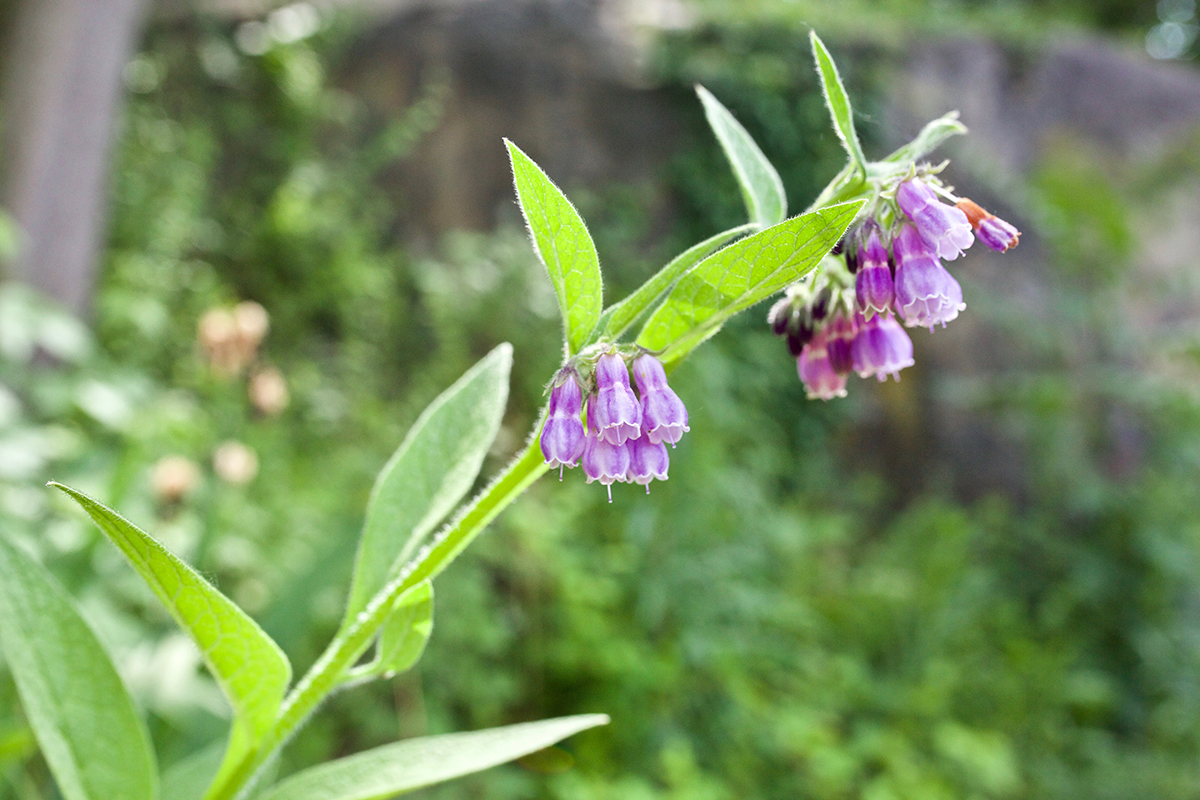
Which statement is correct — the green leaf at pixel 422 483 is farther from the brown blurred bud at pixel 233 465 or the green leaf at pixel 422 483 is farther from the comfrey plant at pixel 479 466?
the brown blurred bud at pixel 233 465

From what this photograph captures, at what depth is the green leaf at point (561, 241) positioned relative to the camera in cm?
66

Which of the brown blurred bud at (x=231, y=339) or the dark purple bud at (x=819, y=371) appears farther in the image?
the brown blurred bud at (x=231, y=339)

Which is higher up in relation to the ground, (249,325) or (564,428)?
(249,325)

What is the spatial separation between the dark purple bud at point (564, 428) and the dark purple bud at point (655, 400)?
0.06 m

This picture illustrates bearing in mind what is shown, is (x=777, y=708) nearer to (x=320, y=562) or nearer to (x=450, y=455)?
(x=320, y=562)

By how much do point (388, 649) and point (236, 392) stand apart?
11.4 feet

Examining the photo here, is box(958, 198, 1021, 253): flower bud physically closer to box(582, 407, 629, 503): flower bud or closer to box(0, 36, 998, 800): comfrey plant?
box(0, 36, 998, 800): comfrey plant

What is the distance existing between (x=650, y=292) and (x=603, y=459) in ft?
0.50

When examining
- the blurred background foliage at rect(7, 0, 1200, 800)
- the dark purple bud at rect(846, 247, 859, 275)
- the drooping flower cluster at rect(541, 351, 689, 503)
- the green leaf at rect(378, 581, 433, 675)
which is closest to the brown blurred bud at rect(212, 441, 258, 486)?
the blurred background foliage at rect(7, 0, 1200, 800)

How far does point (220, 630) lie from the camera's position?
679 mm

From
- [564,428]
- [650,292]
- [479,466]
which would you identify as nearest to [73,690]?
[479,466]

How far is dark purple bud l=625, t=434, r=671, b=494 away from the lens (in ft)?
2.46

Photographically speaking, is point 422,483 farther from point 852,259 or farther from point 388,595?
point 852,259

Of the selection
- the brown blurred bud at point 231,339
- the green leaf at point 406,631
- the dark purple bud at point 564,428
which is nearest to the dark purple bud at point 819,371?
the dark purple bud at point 564,428
